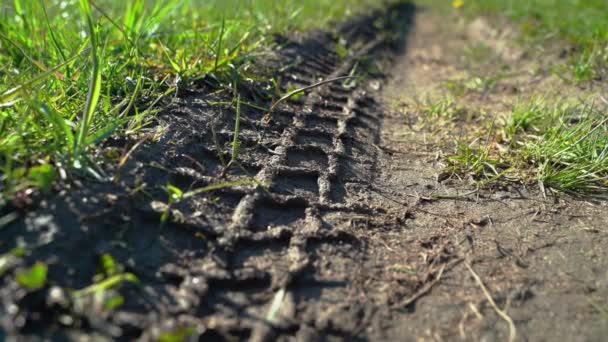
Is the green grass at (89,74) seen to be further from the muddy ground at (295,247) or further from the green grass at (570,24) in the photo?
the green grass at (570,24)

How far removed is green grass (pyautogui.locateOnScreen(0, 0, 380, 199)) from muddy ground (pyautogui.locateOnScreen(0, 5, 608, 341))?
0.28ft

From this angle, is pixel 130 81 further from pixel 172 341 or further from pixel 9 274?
pixel 172 341

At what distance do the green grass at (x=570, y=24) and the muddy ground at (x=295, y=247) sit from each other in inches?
60.0

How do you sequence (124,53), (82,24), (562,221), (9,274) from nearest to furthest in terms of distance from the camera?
1. (9,274)
2. (562,221)
3. (124,53)
4. (82,24)

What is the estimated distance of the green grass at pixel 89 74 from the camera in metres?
1.47

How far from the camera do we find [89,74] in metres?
1.99

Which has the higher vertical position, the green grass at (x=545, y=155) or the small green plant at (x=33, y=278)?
the green grass at (x=545, y=155)

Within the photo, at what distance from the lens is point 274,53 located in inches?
112

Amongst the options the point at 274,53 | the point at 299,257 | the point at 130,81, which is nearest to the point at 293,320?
the point at 299,257

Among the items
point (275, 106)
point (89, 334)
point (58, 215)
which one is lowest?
point (89, 334)

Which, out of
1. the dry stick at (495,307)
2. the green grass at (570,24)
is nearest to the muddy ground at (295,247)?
the dry stick at (495,307)

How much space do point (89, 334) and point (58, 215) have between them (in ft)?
1.33

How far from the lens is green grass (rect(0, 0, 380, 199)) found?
1467 mm

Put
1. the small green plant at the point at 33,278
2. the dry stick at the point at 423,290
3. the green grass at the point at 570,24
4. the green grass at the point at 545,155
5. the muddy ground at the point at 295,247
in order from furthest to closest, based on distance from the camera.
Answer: the green grass at the point at 570,24 < the green grass at the point at 545,155 < the dry stick at the point at 423,290 < the muddy ground at the point at 295,247 < the small green plant at the point at 33,278
